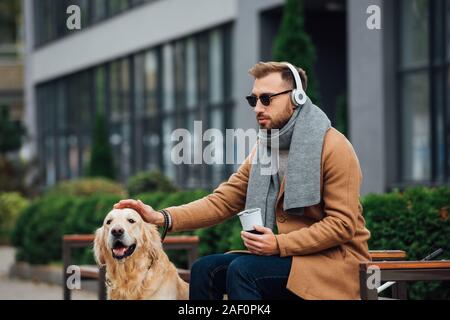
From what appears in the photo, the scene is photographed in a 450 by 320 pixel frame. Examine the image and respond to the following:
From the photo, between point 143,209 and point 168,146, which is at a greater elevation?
point 168,146

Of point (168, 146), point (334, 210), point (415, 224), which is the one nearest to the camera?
point (334, 210)

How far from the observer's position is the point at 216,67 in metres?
22.4

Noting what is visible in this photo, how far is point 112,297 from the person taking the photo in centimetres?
480

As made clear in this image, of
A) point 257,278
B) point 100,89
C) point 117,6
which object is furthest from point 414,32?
point 100,89

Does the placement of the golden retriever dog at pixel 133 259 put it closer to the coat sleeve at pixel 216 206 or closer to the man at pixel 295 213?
the man at pixel 295 213

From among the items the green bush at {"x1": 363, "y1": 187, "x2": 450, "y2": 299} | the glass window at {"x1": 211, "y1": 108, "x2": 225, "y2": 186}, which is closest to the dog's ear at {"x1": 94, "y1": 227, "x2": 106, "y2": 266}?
the green bush at {"x1": 363, "y1": 187, "x2": 450, "y2": 299}

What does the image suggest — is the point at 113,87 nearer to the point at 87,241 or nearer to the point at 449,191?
the point at 87,241

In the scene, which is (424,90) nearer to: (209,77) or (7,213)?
(209,77)

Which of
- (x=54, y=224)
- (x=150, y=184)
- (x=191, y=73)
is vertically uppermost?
(x=191, y=73)

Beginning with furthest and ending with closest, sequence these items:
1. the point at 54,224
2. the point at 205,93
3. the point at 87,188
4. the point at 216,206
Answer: the point at 205,93 < the point at 87,188 < the point at 54,224 < the point at 216,206

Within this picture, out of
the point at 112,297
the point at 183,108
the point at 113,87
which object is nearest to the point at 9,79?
the point at 113,87

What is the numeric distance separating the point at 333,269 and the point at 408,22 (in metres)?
12.0

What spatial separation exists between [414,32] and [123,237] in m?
12.1
